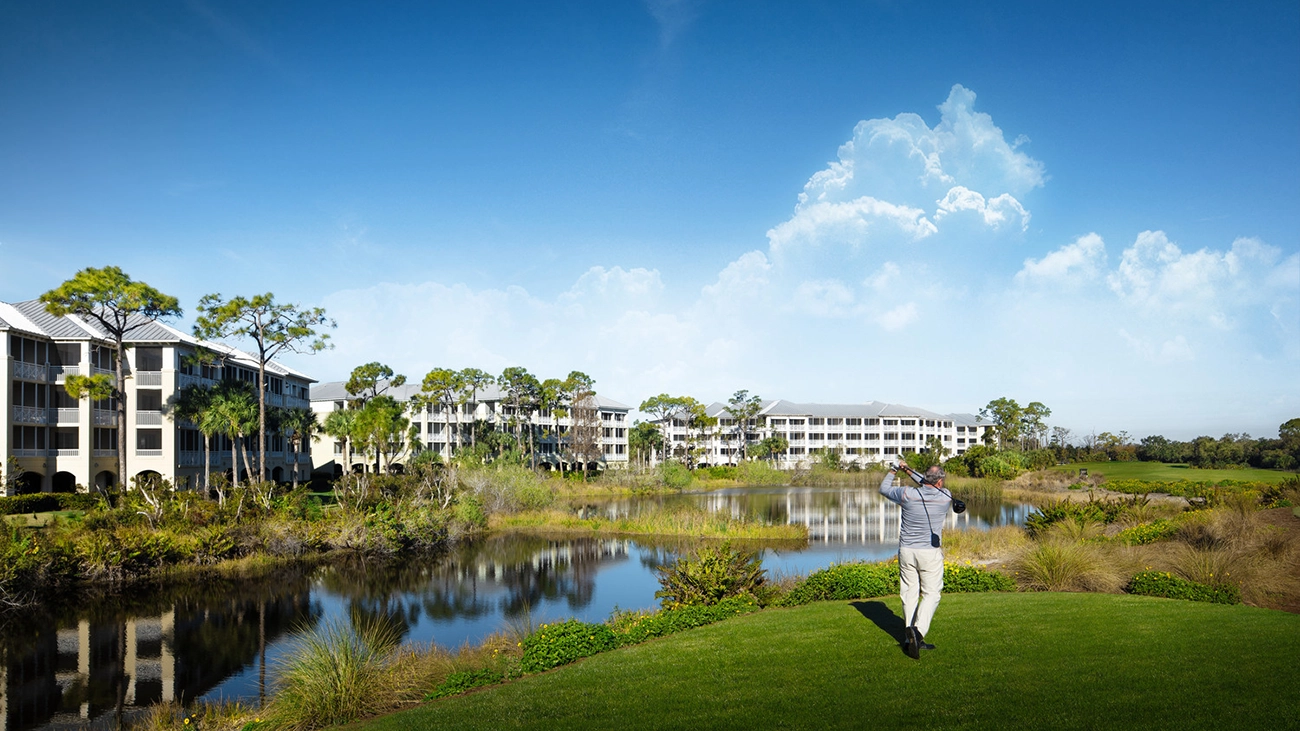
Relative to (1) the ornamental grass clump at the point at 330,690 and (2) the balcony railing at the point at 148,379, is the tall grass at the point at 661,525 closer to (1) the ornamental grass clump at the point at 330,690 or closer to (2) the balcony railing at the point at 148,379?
(2) the balcony railing at the point at 148,379

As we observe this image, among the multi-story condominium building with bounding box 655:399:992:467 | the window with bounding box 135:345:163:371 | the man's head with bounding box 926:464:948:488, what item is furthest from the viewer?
the multi-story condominium building with bounding box 655:399:992:467

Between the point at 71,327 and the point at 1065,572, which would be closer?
the point at 1065,572

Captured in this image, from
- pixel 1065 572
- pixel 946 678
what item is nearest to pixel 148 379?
pixel 1065 572

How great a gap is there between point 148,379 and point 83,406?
3.74m

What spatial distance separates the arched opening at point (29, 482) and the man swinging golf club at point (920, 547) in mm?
46543

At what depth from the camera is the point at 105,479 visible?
4750 cm

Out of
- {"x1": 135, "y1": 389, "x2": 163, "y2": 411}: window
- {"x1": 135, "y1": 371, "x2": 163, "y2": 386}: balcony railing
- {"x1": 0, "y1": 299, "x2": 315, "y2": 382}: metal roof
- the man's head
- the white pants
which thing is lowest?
the white pants

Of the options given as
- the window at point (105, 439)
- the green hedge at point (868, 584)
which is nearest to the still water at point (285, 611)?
the green hedge at point (868, 584)

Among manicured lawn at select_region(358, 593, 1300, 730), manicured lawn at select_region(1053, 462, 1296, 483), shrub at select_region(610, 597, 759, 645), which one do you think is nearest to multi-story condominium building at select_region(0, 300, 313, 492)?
shrub at select_region(610, 597, 759, 645)

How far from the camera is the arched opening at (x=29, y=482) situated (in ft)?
131

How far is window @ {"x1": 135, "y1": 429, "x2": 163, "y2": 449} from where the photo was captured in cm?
4762

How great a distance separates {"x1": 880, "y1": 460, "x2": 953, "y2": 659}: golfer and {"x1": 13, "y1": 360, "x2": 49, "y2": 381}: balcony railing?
48.8 meters

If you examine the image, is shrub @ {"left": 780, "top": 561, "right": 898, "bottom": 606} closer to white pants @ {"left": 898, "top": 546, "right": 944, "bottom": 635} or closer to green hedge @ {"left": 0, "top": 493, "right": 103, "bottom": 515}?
white pants @ {"left": 898, "top": 546, "right": 944, "bottom": 635}

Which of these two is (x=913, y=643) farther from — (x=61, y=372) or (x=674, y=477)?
(x=674, y=477)
